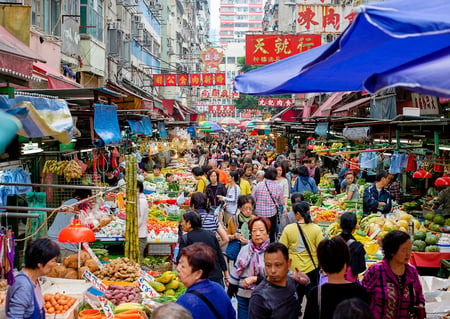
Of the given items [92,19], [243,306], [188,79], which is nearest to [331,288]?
[243,306]

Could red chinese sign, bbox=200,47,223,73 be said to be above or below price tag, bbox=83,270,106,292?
above

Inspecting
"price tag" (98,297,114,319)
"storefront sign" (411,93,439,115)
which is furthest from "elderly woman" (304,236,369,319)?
"storefront sign" (411,93,439,115)

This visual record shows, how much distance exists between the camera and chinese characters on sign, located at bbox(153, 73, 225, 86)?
2509 cm

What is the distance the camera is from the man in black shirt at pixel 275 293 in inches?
165

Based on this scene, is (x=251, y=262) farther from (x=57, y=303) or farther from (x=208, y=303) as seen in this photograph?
(x=57, y=303)

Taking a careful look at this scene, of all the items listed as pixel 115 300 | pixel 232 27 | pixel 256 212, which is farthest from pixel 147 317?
pixel 232 27

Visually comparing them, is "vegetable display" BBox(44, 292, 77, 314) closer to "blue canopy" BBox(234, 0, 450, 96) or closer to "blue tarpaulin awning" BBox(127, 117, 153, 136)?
"blue canopy" BBox(234, 0, 450, 96)

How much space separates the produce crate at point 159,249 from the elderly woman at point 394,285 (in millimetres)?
6083

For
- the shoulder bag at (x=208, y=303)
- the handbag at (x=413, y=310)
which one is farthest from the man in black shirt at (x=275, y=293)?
the handbag at (x=413, y=310)

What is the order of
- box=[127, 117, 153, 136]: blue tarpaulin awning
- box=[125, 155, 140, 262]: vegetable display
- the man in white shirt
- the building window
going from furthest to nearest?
the building window
box=[127, 117, 153, 136]: blue tarpaulin awning
the man in white shirt
box=[125, 155, 140, 262]: vegetable display

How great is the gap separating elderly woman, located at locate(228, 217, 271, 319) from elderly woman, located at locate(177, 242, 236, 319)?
1.27m

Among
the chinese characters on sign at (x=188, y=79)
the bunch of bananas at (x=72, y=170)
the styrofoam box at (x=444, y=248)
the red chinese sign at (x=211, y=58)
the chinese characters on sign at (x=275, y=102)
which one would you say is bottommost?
the styrofoam box at (x=444, y=248)

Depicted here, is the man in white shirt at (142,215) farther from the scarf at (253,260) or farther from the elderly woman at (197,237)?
the scarf at (253,260)

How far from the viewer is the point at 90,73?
18.1m
